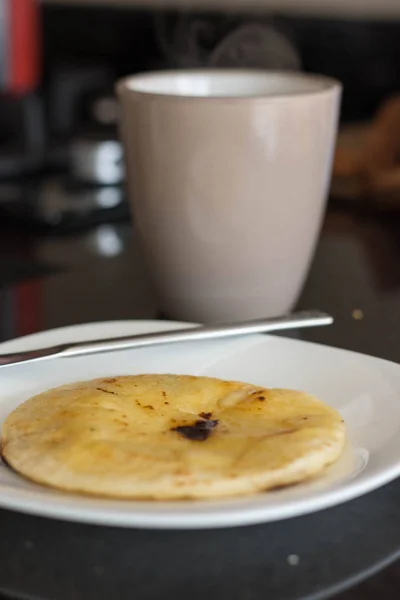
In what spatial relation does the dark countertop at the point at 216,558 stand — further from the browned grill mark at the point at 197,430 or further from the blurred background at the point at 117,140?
the blurred background at the point at 117,140

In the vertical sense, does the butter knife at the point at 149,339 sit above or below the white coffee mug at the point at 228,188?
below

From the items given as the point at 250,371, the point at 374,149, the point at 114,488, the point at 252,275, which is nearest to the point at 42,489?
the point at 114,488

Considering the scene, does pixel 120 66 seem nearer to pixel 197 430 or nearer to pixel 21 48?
pixel 21 48

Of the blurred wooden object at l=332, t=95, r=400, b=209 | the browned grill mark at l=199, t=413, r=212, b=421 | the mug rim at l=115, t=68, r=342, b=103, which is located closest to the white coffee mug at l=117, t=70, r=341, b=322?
the mug rim at l=115, t=68, r=342, b=103

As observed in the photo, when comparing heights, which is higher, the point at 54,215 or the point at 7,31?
the point at 7,31

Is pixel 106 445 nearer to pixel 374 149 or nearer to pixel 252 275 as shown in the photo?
pixel 252 275

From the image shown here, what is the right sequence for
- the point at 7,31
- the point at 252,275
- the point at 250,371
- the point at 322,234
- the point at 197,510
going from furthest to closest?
the point at 7,31, the point at 322,234, the point at 252,275, the point at 250,371, the point at 197,510

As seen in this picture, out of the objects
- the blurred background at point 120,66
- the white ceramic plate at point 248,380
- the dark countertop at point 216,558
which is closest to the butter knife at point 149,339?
the white ceramic plate at point 248,380

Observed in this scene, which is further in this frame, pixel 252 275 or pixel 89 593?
pixel 252 275
